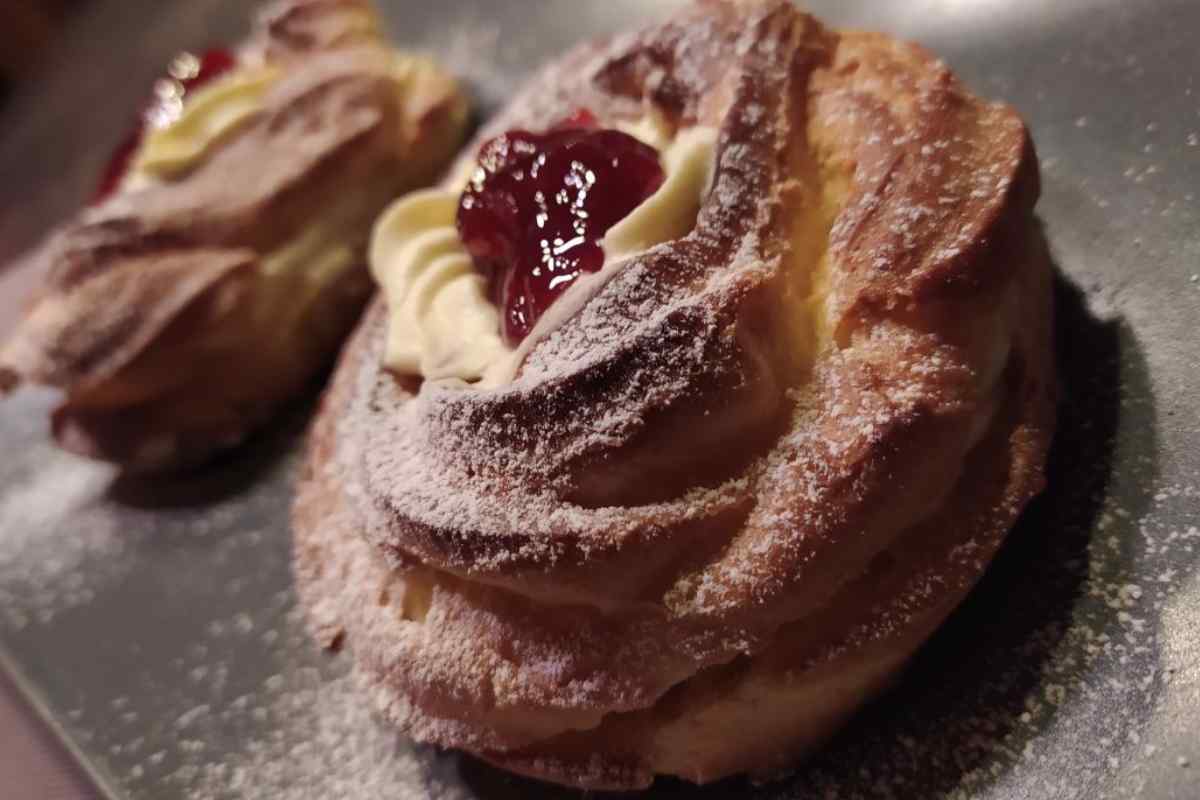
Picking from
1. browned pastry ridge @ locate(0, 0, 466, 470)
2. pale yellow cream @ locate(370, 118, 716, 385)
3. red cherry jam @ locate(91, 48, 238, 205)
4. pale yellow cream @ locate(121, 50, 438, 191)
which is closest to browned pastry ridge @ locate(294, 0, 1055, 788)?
pale yellow cream @ locate(370, 118, 716, 385)

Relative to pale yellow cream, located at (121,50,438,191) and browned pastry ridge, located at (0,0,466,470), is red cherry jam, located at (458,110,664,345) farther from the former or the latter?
pale yellow cream, located at (121,50,438,191)

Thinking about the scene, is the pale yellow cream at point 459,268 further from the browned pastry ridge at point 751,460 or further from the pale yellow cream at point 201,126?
the pale yellow cream at point 201,126

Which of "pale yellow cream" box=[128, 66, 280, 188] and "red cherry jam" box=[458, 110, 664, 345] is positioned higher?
"pale yellow cream" box=[128, 66, 280, 188]

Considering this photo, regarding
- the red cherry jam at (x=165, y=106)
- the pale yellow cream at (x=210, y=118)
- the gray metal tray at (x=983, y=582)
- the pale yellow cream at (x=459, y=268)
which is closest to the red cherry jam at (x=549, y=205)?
the pale yellow cream at (x=459, y=268)

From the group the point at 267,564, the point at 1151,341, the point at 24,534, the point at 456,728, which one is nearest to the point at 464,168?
the point at 267,564

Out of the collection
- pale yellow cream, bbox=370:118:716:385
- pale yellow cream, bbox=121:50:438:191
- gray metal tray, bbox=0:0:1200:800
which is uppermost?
pale yellow cream, bbox=121:50:438:191

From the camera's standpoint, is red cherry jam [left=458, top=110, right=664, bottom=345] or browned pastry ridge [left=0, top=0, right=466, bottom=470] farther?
browned pastry ridge [left=0, top=0, right=466, bottom=470]

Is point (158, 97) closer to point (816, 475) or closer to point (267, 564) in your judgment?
point (267, 564)

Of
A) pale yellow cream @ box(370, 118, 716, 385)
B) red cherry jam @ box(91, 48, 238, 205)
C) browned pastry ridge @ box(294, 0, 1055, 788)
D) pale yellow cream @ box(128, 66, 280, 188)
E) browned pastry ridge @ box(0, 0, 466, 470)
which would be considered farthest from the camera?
red cherry jam @ box(91, 48, 238, 205)
